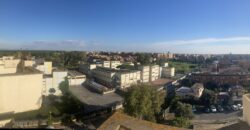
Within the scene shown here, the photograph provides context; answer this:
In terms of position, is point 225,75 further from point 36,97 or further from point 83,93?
point 36,97

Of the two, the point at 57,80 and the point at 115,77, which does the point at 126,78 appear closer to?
the point at 115,77

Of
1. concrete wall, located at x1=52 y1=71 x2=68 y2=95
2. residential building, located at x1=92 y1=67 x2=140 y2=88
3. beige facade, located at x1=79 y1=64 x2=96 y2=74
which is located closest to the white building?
concrete wall, located at x1=52 y1=71 x2=68 y2=95

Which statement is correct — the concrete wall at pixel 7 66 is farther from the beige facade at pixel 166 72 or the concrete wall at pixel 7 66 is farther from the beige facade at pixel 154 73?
the beige facade at pixel 166 72

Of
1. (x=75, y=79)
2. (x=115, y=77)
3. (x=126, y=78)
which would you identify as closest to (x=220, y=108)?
(x=126, y=78)

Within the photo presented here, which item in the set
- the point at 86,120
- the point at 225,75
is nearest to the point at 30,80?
the point at 86,120

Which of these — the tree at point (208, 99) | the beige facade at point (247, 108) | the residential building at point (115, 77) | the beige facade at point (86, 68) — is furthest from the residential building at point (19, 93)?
the beige facade at point (86, 68)

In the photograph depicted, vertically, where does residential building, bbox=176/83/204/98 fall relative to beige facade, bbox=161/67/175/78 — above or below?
below

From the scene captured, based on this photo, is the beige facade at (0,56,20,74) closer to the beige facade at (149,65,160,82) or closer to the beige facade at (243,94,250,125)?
the beige facade at (243,94,250,125)

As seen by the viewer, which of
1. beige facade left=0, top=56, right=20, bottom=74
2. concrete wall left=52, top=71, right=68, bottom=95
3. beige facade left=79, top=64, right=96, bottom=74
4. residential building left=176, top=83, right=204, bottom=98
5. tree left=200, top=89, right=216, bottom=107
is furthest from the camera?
beige facade left=79, top=64, right=96, bottom=74
